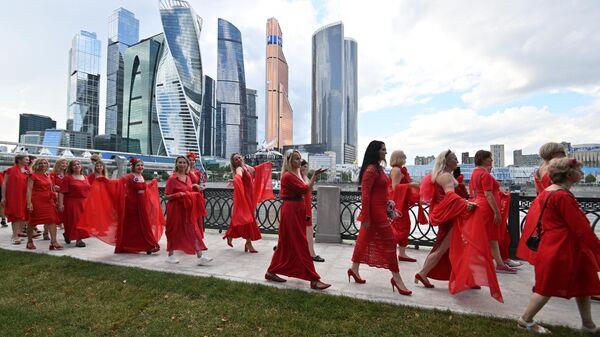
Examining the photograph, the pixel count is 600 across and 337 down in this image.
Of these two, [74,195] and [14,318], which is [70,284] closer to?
[14,318]

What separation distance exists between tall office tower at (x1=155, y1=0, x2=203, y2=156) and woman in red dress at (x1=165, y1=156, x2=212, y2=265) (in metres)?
109

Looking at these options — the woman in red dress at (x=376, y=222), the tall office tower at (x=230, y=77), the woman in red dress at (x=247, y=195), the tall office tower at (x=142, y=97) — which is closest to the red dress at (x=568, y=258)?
the woman in red dress at (x=376, y=222)

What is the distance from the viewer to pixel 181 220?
601 centimetres

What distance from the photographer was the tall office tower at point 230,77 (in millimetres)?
156750

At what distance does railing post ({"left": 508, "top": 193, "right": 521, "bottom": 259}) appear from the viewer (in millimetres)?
6359

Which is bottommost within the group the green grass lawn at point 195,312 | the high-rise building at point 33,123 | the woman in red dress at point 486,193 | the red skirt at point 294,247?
the green grass lawn at point 195,312

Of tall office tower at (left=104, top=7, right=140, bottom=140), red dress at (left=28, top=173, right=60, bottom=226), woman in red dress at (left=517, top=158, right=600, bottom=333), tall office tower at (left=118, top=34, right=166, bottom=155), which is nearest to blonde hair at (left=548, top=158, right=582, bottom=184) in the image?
woman in red dress at (left=517, top=158, right=600, bottom=333)

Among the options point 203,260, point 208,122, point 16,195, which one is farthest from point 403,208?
point 208,122

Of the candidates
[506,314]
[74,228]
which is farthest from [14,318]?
[506,314]

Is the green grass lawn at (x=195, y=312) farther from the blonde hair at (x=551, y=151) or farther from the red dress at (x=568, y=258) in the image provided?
the blonde hair at (x=551, y=151)

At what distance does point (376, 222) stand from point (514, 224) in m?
3.70

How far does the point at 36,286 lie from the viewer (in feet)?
16.0

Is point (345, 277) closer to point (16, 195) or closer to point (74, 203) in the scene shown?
point (74, 203)

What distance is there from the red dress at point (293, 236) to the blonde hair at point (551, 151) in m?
3.29
